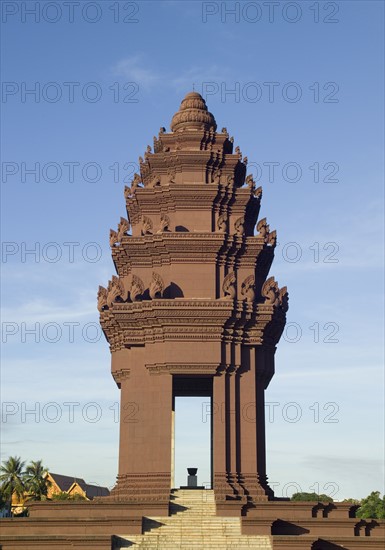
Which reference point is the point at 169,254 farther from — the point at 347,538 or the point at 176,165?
the point at 347,538

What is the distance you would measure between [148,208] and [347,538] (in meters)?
17.2

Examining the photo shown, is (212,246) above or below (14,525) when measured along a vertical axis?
above

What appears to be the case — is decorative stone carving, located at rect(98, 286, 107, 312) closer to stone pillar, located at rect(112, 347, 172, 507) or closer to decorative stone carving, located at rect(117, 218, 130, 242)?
decorative stone carving, located at rect(117, 218, 130, 242)

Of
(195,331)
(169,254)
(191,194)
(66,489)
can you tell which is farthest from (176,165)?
(66,489)

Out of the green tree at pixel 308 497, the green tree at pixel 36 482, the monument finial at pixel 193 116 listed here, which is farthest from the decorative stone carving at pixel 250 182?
the green tree at pixel 308 497

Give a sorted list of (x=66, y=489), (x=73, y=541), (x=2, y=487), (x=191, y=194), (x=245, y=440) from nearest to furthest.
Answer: (x=73, y=541) < (x=245, y=440) < (x=191, y=194) < (x=2, y=487) < (x=66, y=489)

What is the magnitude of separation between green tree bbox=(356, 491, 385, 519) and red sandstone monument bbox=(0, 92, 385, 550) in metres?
45.4

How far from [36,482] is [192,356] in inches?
1980

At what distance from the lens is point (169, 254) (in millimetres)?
35875

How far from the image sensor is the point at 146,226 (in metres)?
36.5

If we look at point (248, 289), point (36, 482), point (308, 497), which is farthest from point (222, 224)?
point (308, 497)

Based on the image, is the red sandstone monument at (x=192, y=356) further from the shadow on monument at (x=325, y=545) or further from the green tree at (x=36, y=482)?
the green tree at (x=36, y=482)

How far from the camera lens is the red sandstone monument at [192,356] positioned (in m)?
29.7

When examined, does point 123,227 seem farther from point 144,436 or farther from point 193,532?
point 193,532
